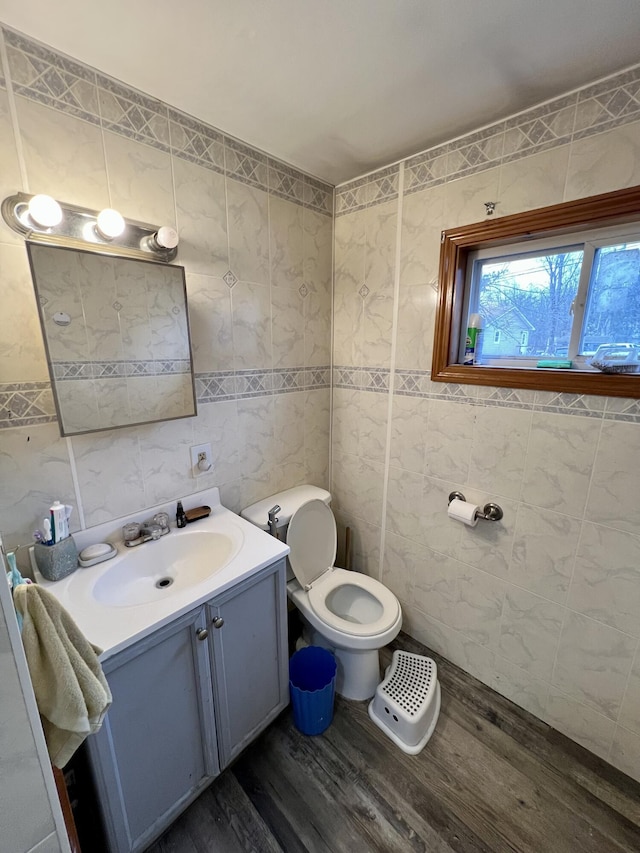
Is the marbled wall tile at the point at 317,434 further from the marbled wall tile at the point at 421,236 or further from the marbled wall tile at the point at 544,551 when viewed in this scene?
the marbled wall tile at the point at 544,551

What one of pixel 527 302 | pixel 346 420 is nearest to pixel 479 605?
pixel 346 420

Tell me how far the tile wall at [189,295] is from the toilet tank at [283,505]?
5cm

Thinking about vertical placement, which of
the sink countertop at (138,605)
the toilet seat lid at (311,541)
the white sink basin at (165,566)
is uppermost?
the sink countertop at (138,605)

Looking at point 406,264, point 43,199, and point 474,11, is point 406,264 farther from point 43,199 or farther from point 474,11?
point 43,199

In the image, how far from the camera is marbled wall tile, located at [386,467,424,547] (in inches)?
68.7

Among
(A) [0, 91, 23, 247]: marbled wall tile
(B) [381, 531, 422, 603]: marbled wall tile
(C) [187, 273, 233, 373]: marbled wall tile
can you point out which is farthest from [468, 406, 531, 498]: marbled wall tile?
(A) [0, 91, 23, 247]: marbled wall tile

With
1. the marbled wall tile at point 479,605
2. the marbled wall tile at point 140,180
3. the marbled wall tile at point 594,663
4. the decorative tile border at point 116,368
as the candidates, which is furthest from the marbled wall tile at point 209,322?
the marbled wall tile at point 594,663

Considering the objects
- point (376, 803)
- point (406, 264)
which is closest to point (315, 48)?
point (406, 264)

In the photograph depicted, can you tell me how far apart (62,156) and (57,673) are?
1.33 metres

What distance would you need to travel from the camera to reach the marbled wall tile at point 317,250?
1761 millimetres

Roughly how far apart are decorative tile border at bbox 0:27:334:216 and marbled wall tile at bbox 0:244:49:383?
0.45 meters

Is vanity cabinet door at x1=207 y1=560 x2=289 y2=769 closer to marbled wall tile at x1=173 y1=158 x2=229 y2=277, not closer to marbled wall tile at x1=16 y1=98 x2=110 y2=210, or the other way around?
marbled wall tile at x1=173 y1=158 x2=229 y2=277

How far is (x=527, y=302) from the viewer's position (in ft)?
4.69

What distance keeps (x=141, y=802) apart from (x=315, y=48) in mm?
2211
